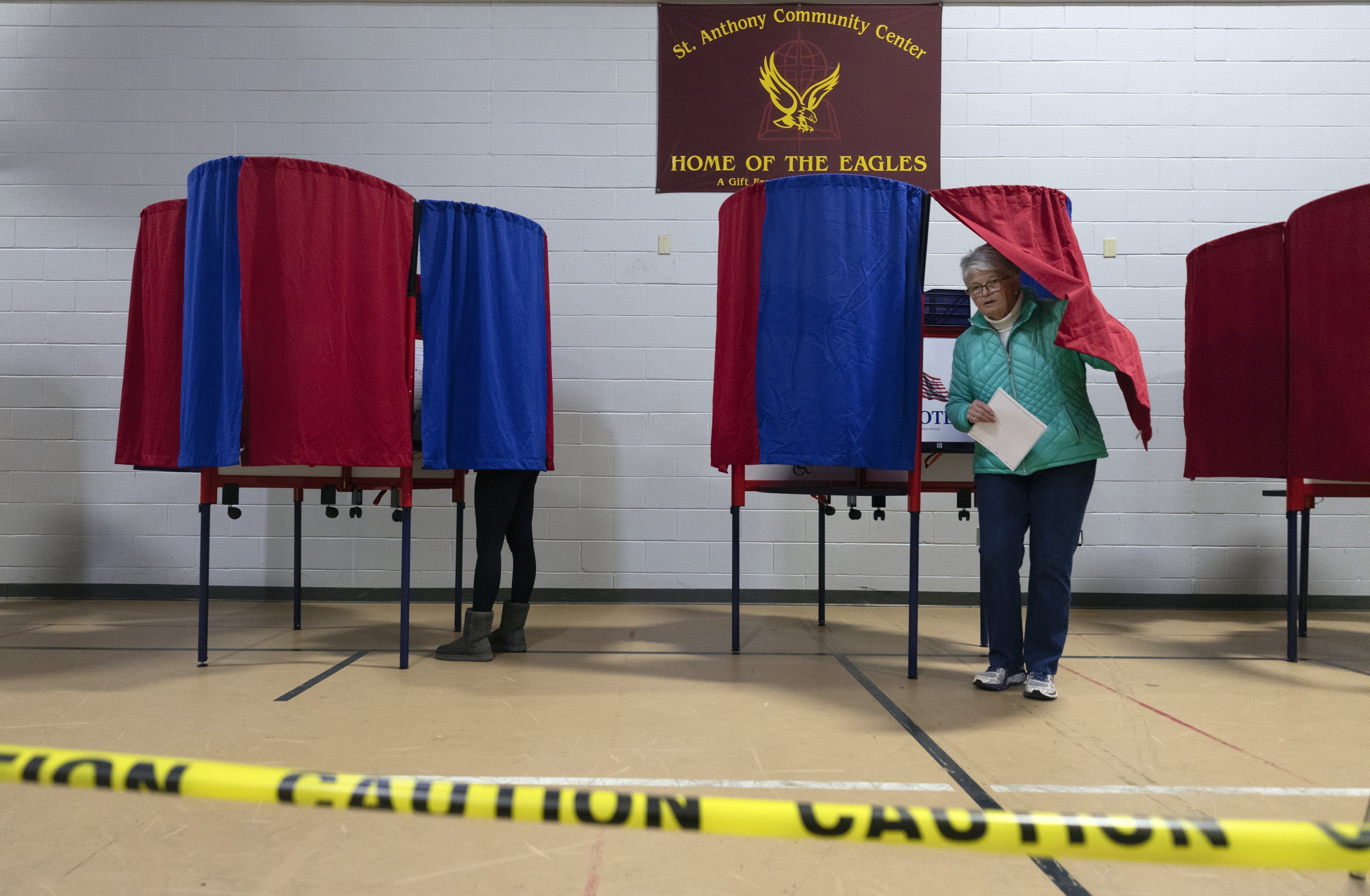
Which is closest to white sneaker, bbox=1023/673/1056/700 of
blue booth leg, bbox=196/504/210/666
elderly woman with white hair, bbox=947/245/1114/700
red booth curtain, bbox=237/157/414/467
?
elderly woman with white hair, bbox=947/245/1114/700

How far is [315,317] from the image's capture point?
2336mm

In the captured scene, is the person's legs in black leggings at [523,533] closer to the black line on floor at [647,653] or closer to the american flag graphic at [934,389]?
the black line on floor at [647,653]

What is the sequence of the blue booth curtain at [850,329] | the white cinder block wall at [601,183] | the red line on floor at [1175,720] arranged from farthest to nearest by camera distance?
the white cinder block wall at [601,183], the blue booth curtain at [850,329], the red line on floor at [1175,720]

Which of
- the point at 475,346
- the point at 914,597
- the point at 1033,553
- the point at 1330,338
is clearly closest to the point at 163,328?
the point at 475,346

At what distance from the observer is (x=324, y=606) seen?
393 centimetres

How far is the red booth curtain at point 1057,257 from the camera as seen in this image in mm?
2113

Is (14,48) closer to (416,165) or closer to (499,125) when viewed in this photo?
(416,165)

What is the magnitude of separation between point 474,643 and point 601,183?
2.58 metres

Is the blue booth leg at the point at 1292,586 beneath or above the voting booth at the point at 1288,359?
beneath

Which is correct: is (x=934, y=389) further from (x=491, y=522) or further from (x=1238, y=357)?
(x=491, y=522)

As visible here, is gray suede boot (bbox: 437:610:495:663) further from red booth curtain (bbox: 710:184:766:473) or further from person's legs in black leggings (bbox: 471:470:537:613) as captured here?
red booth curtain (bbox: 710:184:766:473)

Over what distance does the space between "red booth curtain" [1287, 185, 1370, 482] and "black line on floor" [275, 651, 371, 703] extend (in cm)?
323

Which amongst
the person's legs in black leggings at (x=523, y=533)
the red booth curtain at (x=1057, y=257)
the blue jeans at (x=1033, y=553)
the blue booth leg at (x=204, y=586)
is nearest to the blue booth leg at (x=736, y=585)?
the person's legs in black leggings at (x=523, y=533)

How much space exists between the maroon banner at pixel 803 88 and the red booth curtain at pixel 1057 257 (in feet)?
6.35
